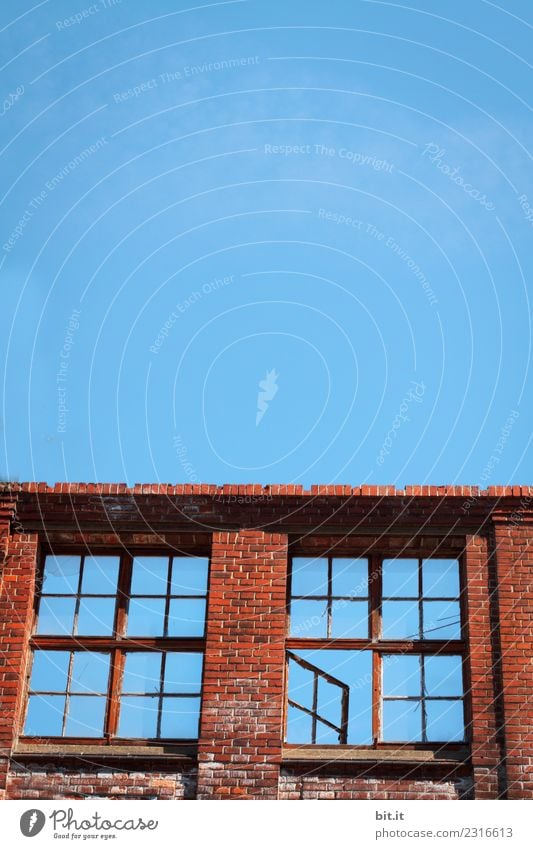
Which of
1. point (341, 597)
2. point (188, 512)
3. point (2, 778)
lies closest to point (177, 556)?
point (188, 512)

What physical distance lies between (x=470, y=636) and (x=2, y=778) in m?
5.45

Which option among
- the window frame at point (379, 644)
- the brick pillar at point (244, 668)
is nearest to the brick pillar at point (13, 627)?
the brick pillar at point (244, 668)

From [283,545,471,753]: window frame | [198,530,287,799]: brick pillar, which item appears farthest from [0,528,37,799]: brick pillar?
[283,545,471,753]: window frame

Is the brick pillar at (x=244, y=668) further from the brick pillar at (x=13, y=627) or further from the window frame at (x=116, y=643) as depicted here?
the brick pillar at (x=13, y=627)

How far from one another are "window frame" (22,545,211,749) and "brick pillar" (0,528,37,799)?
0.60ft

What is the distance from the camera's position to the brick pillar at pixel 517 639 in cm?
1522

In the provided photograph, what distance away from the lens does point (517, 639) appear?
15891 millimetres

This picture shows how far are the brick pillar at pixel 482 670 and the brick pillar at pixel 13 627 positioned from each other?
510 centimetres

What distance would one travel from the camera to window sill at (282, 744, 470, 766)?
15.5 m
